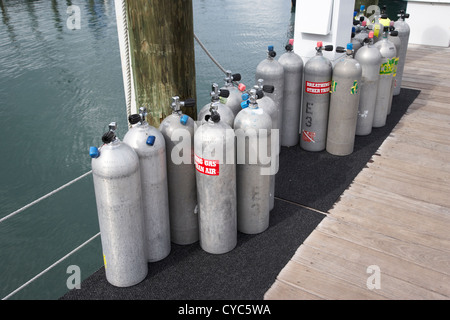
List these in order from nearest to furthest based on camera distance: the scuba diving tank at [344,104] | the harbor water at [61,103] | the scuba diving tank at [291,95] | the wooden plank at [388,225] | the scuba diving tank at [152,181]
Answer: the scuba diving tank at [152,181] < the wooden plank at [388,225] < the scuba diving tank at [344,104] < the scuba diving tank at [291,95] < the harbor water at [61,103]

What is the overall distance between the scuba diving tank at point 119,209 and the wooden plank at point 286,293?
43.7 inches

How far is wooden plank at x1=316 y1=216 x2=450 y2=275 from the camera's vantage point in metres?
3.85

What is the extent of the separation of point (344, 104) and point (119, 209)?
3543mm

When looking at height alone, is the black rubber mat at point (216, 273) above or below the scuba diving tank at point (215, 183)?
below

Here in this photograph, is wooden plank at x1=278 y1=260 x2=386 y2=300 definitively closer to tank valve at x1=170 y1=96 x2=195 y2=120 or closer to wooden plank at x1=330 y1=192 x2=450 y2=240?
wooden plank at x1=330 y1=192 x2=450 y2=240

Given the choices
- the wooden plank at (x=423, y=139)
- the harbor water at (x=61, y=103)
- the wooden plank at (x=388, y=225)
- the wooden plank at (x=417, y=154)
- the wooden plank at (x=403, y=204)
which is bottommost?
the harbor water at (x=61, y=103)

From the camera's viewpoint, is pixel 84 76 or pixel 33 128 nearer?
pixel 33 128

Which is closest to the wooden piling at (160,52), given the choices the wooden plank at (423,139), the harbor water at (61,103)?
the harbor water at (61,103)

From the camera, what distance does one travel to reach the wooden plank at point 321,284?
11.4 feet

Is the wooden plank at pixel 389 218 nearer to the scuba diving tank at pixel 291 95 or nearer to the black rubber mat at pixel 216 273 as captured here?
the black rubber mat at pixel 216 273

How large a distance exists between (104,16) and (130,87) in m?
24.9
